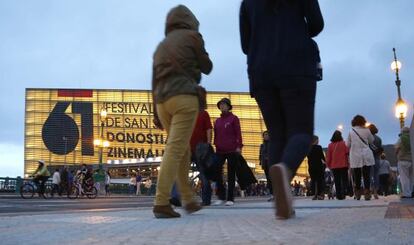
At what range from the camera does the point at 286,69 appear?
3.51m

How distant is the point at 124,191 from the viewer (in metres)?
38.2

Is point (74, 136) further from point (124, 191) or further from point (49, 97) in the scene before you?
point (124, 191)

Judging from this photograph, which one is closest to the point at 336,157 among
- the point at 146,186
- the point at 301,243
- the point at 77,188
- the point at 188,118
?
the point at 188,118

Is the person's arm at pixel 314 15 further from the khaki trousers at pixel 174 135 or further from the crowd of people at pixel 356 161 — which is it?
the crowd of people at pixel 356 161

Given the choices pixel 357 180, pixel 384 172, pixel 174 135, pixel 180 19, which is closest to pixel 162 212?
pixel 174 135

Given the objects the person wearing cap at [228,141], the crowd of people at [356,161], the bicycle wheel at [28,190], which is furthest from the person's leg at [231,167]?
the bicycle wheel at [28,190]

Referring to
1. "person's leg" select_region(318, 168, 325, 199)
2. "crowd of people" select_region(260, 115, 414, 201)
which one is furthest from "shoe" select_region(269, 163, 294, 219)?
"person's leg" select_region(318, 168, 325, 199)

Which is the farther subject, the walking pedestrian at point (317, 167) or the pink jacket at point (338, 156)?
the walking pedestrian at point (317, 167)

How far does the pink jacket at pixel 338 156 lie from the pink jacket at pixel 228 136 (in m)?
3.43

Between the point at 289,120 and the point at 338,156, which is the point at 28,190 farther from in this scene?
the point at 289,120

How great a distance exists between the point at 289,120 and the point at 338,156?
7.14 m

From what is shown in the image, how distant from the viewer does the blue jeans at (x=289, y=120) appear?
3.40 metres

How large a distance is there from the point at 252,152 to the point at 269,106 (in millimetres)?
73322

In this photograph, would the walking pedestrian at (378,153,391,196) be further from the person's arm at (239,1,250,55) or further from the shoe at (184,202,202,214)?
the person's arm at (239,1,250,55)
